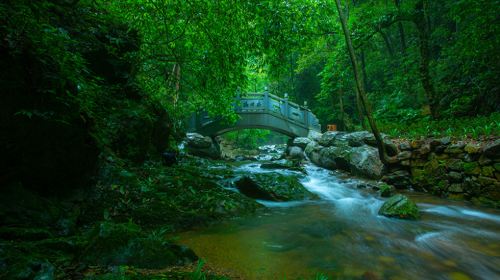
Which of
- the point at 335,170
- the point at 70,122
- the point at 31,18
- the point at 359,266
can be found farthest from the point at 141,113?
the point at 335,170

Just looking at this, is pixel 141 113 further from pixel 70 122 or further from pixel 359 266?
pixel 359 266

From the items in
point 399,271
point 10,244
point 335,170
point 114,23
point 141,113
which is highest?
point 114,23

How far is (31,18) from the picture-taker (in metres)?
2.87

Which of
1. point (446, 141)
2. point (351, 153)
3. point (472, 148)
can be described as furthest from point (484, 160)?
point (351, 153)

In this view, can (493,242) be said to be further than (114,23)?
No

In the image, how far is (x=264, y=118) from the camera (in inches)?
727

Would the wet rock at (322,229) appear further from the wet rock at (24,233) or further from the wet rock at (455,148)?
the wet rock at (455,148)

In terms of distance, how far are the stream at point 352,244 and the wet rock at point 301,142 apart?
36.2 ft

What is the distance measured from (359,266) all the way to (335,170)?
9.28 meters

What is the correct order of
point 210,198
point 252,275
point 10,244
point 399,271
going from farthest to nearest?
1. point 210,198
2. point 399,271
3. point 252,275
4. point 10,244

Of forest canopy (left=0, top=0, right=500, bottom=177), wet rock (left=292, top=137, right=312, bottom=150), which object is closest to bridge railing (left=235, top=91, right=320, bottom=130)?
wet rock (left=292, top=137, right=312, bottom=150)

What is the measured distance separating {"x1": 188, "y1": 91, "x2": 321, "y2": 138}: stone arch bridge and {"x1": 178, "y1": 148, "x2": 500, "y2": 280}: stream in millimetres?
12391

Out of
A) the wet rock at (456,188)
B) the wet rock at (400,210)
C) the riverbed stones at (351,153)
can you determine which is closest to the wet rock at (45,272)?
the wet rock at (400,210)

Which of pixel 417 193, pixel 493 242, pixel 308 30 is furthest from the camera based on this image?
pixel 417 193
